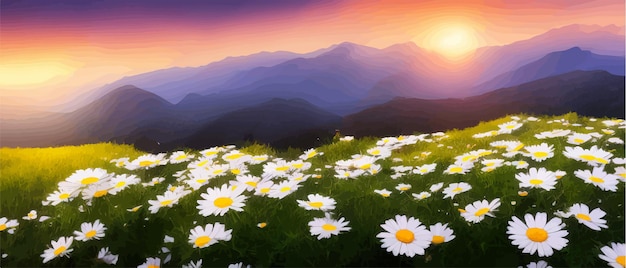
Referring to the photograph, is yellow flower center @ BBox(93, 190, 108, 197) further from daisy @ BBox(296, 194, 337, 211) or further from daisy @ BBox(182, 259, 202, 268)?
daisy @ BBox(296, 194, 337, 211)

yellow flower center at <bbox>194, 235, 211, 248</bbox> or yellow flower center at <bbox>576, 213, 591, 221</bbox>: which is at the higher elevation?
yellow flower center at <bbox>576, 213, 591, 221</bbox>

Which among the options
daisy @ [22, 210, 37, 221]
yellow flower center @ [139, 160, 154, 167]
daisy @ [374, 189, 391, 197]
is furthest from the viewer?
yellow flower center @ [139, 160, 154, 167]

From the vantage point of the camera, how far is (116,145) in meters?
2.83

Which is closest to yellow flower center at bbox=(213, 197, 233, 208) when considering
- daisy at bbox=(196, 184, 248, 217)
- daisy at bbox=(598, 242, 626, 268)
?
daisy at bbox=(196, 184, 248, 217)

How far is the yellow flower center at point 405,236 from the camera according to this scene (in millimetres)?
1169

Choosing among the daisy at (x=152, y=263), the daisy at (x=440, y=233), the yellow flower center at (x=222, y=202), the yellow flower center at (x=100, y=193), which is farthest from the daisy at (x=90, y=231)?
the daisy at (x=440, y=233)

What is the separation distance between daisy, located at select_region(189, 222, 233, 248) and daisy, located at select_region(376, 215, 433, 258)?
447 millimetres

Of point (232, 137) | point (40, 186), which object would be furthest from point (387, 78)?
point (40, 186)

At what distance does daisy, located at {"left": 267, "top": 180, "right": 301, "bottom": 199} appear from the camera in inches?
59.9

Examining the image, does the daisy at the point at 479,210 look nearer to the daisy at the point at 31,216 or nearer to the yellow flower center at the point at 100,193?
the yellow flower center at the point at 100,193

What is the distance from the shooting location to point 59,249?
1516 mm

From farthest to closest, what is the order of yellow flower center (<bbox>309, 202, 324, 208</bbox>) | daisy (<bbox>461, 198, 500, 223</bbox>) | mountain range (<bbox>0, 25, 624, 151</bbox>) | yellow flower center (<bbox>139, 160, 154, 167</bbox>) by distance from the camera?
mountain range (<bbox>0, 25, 624, 151</bbox>) → yellow flower center (<bbox>139, 160, 154, 167</bbox>) → yellow flower center (<bbox>309, 202, 324, 208</bbox>) → daisy (<bbox>461, 198, 500, 223</bbox>)

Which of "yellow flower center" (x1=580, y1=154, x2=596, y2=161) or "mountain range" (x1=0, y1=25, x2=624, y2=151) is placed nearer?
"yellow flower center" (x1=580, y1=154, x2=596, y2=161)

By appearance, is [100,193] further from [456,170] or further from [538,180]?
[538,180]
